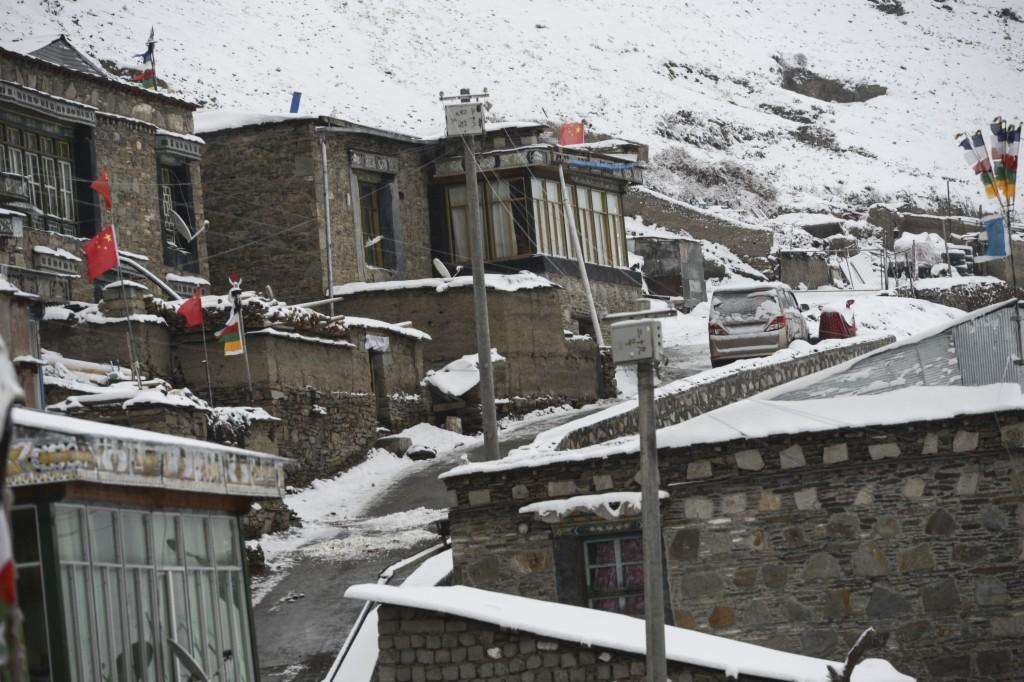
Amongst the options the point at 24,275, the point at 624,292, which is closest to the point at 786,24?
the point at 624,292

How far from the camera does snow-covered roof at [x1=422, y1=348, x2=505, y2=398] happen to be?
120 feet

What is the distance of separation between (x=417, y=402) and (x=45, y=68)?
32.9 feet

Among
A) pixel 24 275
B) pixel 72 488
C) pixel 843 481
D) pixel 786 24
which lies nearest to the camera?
pixel 72 488

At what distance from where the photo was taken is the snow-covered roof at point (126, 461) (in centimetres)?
1129

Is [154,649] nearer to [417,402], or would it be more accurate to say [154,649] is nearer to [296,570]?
[296,570]

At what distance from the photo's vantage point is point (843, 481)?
14.9m

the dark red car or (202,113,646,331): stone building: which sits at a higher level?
(202,113,646,331): stone building

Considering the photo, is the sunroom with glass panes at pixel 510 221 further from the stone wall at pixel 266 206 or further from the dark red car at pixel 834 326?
the dark red car at pixel 834 326

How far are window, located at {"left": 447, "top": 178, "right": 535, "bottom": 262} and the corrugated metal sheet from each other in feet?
96.7

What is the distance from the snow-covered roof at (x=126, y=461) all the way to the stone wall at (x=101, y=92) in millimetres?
20506

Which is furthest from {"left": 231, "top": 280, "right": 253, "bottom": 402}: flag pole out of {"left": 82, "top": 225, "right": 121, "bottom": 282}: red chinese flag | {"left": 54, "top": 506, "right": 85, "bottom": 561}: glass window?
{"left": 54, "top": 506, "right": 85, "bottom": 561}: glass window

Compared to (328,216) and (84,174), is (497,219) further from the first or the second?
(84,174)

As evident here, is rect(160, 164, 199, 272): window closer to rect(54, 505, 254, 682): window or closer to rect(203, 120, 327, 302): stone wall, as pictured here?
Answer: rect(203, 120, 327, 302): stone wall

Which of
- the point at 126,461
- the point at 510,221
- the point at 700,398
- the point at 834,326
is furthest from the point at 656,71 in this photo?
the point at 126,461
